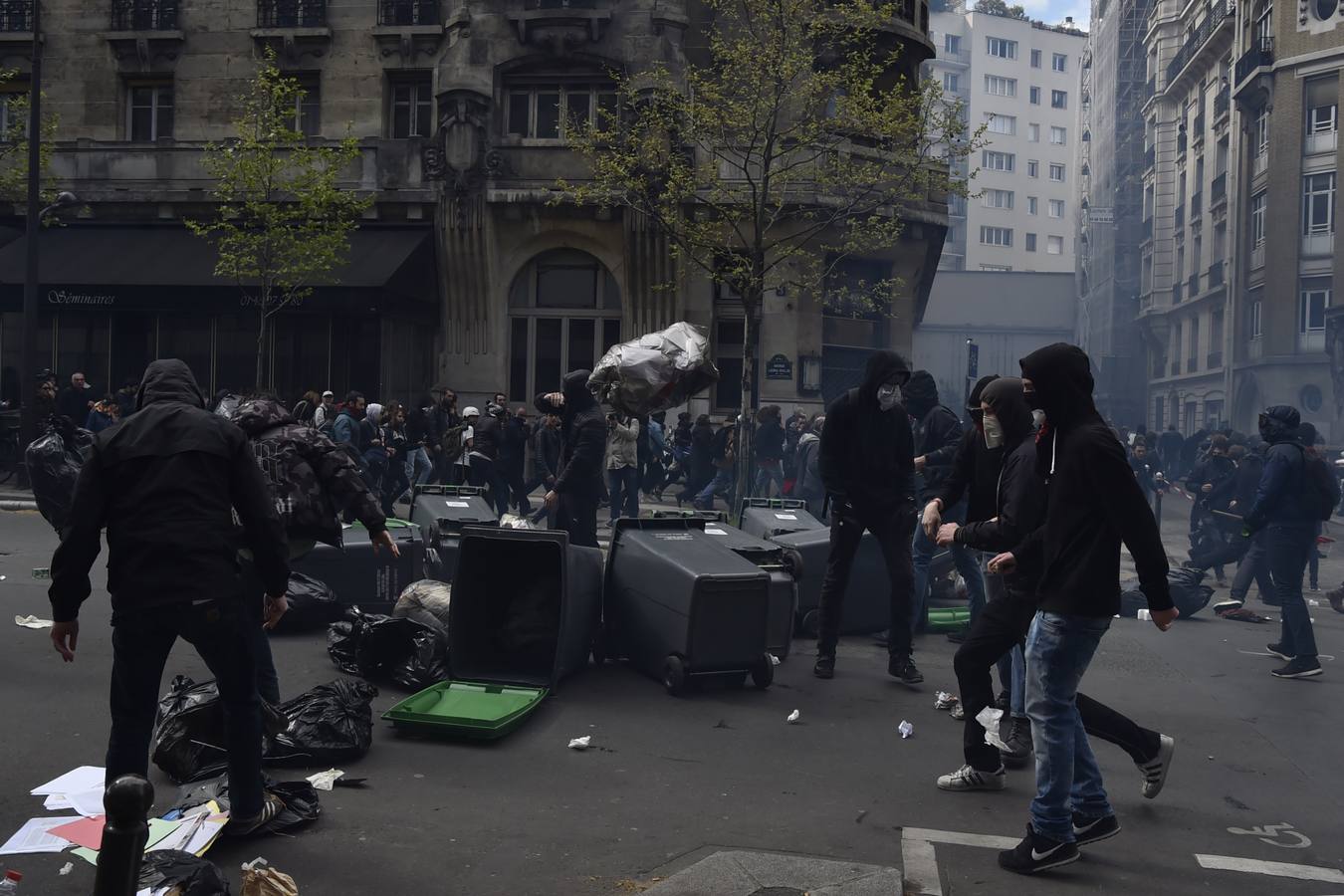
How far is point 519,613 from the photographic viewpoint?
286 inches

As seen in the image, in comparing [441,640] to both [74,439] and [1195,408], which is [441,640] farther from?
[1195,408]

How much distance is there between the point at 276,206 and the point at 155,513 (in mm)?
19051

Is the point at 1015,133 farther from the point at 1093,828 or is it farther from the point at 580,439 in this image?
the point at 1093,828

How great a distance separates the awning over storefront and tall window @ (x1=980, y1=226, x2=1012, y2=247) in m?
60.3

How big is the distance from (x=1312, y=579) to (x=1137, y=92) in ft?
176

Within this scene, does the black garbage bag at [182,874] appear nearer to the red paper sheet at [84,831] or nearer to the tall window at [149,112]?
the red paper sheet at [84,831]

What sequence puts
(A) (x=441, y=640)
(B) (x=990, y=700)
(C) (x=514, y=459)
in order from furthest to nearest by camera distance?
1. (C) (x=514, y=459)
2. (A) (x=441, y=640)
3. (B) (x=990, y=700)

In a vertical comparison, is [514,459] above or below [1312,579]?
above

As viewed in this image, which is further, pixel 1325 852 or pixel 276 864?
pixel 1325 852

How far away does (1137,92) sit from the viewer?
202 feet

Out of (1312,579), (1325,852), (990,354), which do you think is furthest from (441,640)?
(990,354)

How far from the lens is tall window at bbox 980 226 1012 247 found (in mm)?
78875

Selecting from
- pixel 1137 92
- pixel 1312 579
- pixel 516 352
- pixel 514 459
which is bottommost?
pixel 1312 579

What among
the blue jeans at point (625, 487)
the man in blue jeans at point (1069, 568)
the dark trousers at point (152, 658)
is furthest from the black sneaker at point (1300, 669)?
the blue jeans at point (625, 487)
